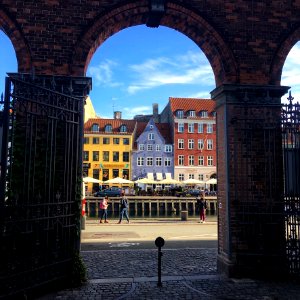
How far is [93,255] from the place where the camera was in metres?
10.3

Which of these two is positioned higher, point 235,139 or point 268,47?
point 268,47

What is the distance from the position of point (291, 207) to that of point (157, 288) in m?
3.13

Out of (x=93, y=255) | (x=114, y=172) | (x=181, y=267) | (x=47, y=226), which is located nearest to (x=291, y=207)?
(x=181, y=267)

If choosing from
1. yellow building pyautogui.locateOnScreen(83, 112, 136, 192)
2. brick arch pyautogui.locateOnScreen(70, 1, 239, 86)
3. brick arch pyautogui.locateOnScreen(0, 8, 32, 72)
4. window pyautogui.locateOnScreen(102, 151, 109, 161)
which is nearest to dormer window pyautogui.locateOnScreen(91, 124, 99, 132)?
yellow building pyautogui.locateOnScreen(83, 112, 136, 192)

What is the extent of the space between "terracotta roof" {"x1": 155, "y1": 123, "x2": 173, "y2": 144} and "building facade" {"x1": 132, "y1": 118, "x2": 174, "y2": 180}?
0.12m

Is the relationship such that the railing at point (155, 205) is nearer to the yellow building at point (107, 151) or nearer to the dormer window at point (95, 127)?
the yellow building at point (107, 151)

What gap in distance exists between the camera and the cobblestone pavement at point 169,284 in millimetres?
6336

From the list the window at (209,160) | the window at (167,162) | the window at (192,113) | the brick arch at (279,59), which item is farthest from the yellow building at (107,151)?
the brick arch at (279,59)

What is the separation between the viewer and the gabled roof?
58.1 metres

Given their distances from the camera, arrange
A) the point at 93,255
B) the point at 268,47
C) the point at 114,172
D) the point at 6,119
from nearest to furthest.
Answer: the point at 6,119 < the point at 268,47 < the point at 93,255 < the point at 114,172

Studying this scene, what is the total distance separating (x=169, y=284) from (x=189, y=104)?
5301 centimetres

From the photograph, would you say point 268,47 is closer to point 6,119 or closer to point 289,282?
point 289,282

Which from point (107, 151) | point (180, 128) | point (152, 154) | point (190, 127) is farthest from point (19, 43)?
point (107, 151)

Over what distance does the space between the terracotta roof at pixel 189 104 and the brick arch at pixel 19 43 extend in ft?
167
